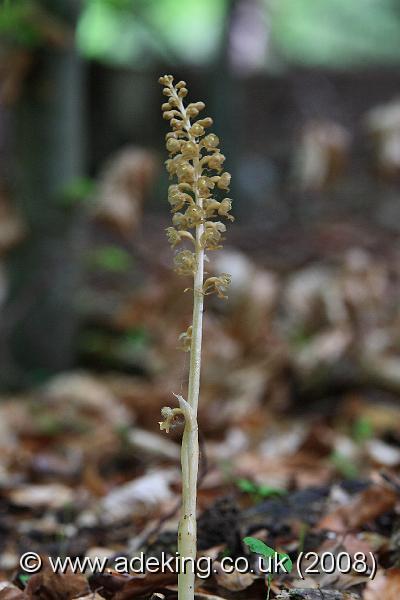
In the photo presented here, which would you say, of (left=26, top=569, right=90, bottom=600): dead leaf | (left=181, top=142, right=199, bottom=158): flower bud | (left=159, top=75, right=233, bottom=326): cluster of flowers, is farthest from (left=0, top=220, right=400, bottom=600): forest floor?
(left=181, top=142, right=199, bottom=158): flower bud

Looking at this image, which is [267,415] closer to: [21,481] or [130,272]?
[21,481]

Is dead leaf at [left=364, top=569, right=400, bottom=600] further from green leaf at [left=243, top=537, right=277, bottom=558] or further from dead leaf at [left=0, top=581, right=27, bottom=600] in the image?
dead leaf at [left=0, top=581, right=27, bottom=600]

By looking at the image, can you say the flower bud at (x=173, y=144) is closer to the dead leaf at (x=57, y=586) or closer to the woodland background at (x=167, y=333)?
the woodland background at (x=167, y=333)

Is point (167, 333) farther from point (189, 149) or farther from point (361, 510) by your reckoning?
point (189, 149)

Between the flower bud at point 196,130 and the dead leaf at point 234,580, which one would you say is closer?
the flower bud at point 196,130

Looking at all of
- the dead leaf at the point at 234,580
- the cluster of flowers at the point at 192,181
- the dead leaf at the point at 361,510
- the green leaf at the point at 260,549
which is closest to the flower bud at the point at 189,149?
the cluster of flowers at the point at 192,181

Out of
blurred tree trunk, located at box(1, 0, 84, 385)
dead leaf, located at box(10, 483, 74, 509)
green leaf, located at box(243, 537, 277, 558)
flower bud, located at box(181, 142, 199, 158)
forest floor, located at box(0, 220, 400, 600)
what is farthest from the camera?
blurred tree trunk, located at box(1, 0, 84, 385)

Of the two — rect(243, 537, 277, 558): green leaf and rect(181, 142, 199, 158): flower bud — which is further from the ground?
rect(181, 142, 199, 158): flower bud
